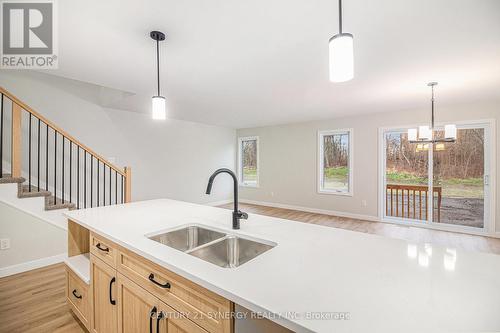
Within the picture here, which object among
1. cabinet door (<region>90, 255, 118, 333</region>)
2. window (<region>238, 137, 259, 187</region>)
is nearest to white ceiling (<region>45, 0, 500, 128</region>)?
cabinet door (<region>90, 255, 118, 333</region>)

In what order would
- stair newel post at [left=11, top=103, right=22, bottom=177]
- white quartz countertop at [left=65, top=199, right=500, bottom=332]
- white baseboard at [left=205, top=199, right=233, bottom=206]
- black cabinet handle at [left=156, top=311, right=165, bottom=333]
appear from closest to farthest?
white quartz countertop at [left=65, top=199, right=500, bottom=332], black cabinet handle at [left=156, top=311, right=165, bottom=333], stair newel post at [left=11, top=103, right=22, bottom=177], white baseboard at [left=205, top=199, right=233, bottom=206]

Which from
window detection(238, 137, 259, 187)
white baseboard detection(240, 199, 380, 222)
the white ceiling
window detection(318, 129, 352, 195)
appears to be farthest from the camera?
window detection(238, 137, 259, 187)

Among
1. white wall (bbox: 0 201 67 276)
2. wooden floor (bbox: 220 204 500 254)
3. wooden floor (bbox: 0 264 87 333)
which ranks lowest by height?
wooden floor (bbox: 0 264 87 333)

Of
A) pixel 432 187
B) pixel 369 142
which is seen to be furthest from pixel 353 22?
pixel 432 187

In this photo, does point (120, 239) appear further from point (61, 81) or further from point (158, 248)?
point (61, 81)

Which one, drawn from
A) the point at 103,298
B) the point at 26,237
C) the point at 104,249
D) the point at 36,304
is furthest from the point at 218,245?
the point at 26,237

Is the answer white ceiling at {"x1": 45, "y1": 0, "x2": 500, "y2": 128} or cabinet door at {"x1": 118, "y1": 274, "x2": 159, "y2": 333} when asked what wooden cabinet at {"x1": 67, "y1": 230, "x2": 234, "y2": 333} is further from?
white ceiling at {"x1": 45, "y1": 0, "x2": 500, "y2": 128}

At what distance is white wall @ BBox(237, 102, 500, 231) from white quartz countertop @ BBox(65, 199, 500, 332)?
170 inches

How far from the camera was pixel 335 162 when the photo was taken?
5750 mm

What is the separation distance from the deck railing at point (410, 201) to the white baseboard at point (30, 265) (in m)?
6.15

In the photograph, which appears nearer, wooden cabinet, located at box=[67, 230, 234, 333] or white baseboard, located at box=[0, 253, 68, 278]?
wooden cabinet, located at box=[67, 230, 234, 333]

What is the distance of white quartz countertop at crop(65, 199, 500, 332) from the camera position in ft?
2.16

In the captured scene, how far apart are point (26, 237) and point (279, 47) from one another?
3786mm

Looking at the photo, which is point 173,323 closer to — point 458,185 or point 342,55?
point 342,55
